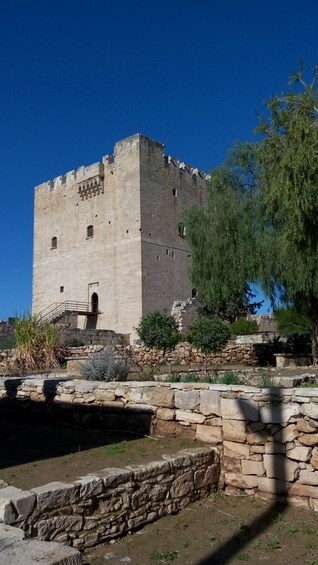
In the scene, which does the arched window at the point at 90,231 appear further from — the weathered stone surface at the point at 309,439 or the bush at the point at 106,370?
the weathered stone surface at the point at 309,439

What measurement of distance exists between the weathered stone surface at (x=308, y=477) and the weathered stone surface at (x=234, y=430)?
2.19 ft

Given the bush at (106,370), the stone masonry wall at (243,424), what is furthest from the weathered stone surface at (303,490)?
the bush at (106,370)

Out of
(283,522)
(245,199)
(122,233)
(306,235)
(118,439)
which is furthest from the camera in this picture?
(122,233)

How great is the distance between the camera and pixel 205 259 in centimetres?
1673

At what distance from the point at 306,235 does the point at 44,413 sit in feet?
19.3

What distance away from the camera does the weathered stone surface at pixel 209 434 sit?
530 centimetres

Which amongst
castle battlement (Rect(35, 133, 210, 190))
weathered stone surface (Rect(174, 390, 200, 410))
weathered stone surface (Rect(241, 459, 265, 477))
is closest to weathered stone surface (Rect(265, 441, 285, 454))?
weathered stone surface (Rect(241, 459, 265, 477))

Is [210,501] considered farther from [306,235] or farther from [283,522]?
[306,235]

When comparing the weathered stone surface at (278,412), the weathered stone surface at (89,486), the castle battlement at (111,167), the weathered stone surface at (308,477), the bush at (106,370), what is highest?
the castle battlement at (111,167)

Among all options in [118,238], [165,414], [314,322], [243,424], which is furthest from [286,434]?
[118,238]

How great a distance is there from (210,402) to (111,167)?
85.4 ft

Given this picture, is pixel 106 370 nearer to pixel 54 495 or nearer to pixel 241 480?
pixel 241 480

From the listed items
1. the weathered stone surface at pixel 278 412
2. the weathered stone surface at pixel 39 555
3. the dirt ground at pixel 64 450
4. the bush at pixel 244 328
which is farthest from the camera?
the bush at pixel 244 328

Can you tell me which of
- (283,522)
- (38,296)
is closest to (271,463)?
(283,522)
